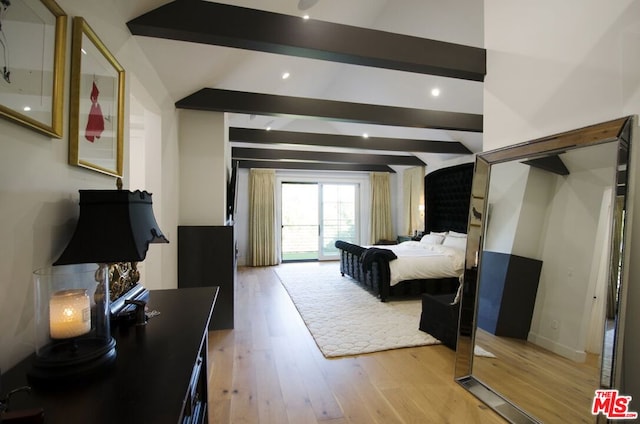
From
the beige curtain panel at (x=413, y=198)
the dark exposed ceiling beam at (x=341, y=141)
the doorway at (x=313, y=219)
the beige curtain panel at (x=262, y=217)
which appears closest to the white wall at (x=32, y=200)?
the dark exposed ceiling beam at (x=341, y=141)

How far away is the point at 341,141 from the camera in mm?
5059

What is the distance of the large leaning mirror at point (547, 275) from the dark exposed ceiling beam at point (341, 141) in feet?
9.74

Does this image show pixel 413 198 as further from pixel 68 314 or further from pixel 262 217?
pixel 68 314

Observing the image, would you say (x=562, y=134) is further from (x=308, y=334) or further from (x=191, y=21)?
(x=308, y=334)

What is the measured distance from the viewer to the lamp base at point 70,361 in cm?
82

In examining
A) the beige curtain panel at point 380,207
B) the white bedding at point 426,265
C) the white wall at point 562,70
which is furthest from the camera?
the beige curtain panel at point 380,207

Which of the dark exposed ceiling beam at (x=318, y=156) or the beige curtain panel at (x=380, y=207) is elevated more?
the dark exposed ceiling beam at (x=318, y=156)

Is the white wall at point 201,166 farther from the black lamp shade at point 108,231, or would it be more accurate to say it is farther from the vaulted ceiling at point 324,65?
the black lamp shade at point 108,231

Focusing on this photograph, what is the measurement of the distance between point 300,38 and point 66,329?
1.89 metres

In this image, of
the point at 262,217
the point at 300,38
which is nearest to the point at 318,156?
the point at 262,217

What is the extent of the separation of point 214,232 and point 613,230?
3156mm

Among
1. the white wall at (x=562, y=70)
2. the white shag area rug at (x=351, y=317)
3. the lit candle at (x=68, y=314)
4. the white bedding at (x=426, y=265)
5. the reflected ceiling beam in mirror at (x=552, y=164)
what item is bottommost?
the white shag area rug at (x=351, y=317)

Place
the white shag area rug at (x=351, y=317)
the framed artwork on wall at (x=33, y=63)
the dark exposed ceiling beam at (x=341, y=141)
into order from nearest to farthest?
the framed artwork on wall at (x=33, y=63) → the white shag area rug at (x=351, y=317) → the dark exposed ceiling beam at (x=341, y=141)

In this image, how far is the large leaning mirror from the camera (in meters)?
1.52
